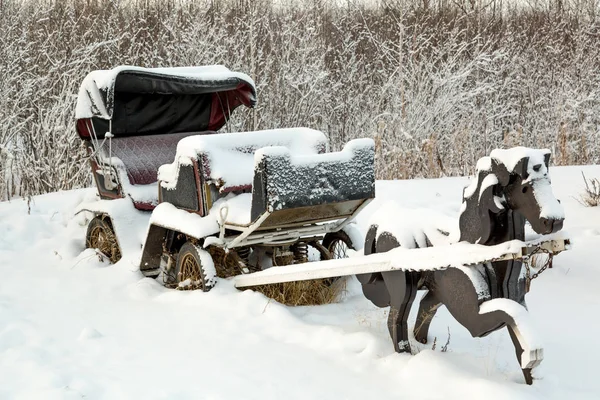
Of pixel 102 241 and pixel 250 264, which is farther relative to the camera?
pixel 102 241

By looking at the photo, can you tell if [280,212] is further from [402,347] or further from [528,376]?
[528,376]

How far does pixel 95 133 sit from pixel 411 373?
3.78 m

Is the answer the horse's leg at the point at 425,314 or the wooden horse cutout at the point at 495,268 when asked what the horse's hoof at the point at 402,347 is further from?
the horse's leg at the point at 425,314

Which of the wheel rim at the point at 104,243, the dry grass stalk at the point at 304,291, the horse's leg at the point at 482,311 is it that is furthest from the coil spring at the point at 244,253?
the horse's leg at the point at 482,311

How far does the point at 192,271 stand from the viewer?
196 inches

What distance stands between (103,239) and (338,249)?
2010 mm

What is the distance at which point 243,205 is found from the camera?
4660mm

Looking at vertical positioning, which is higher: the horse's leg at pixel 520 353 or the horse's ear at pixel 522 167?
the horse's ear at pixel 522 167

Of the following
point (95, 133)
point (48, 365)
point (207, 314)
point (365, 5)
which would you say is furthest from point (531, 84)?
point (48, 365)

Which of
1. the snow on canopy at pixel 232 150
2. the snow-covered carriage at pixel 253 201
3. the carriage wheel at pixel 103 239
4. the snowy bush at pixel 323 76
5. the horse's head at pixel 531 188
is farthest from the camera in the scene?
the snowy bush at pixel 323 76

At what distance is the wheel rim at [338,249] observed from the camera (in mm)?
5195

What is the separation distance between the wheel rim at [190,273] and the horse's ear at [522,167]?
246 centimetres

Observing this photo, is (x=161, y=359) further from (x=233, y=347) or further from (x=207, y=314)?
(x=207, y=314)

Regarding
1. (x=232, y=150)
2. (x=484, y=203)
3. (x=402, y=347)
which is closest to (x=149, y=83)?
(x=232, y=150)
